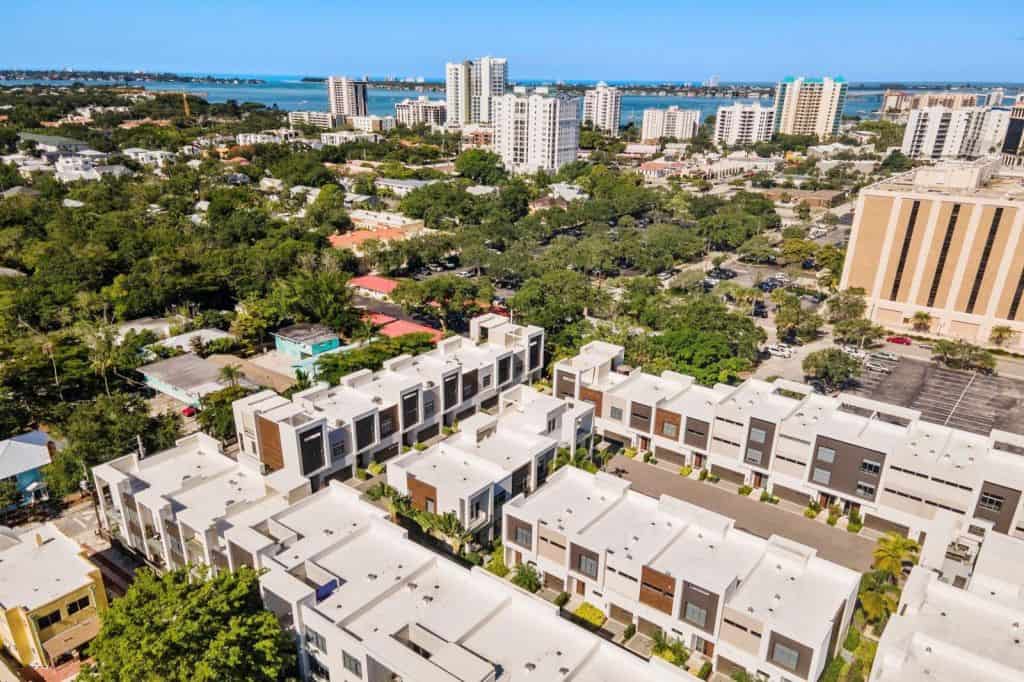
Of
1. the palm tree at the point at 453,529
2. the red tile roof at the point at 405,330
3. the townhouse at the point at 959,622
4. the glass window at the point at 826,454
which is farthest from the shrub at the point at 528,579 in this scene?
the red tile roof at the point at 405,330

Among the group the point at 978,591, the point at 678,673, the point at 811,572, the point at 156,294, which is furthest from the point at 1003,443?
the point at 156,294

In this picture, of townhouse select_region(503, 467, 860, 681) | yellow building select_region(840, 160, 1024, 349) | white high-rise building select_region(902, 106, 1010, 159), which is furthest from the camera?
white high-rise building select_region(902, 106, 1010, 159)

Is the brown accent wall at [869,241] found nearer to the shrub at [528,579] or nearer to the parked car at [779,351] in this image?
the parked car at [779,351]

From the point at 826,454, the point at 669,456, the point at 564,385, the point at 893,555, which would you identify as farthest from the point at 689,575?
the point at 564,385

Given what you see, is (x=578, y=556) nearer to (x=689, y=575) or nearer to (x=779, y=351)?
(x=689, y=575)

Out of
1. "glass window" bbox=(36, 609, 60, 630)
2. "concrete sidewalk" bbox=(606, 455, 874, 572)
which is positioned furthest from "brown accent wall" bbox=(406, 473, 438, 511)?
"glass window" bbox=(36, 609, 60, 630)

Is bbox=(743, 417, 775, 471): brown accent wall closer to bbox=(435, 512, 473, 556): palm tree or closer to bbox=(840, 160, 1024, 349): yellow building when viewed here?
bbox=(435, 512, 473, 556): palm tree
